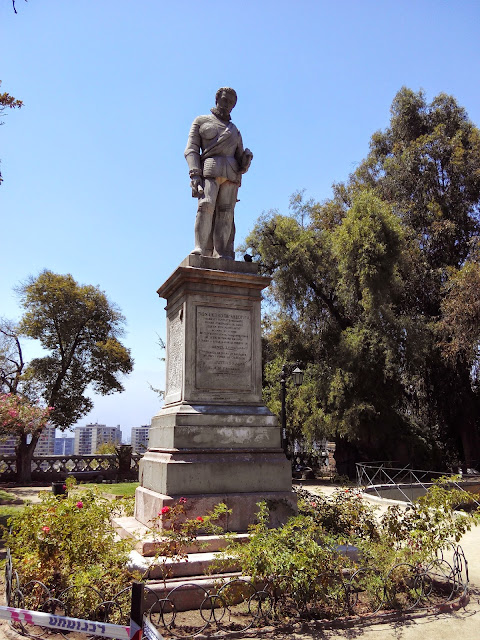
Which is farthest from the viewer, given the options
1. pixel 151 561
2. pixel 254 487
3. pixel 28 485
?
pixel 28 485

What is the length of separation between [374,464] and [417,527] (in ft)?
57.0

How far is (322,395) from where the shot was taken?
21.3 metres

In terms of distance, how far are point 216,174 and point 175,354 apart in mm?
2876

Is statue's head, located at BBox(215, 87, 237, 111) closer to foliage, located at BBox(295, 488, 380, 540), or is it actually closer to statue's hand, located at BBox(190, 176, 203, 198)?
statue's hand, located at BBox(190, 176, 203, 198)

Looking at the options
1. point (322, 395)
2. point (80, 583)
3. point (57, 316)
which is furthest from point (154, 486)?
point (57, 316)

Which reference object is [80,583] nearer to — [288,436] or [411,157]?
[288,436]

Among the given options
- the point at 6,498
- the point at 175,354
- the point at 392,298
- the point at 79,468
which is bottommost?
the point at 6,498

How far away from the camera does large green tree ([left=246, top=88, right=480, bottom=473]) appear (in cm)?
2092

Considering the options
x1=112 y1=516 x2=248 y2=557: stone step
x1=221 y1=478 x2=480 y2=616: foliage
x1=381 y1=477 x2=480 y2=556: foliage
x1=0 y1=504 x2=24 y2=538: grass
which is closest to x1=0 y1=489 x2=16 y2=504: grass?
x1=0 y1=504 x2=24 y2=538: grass

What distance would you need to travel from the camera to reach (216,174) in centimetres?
822

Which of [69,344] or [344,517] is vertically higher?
[69,344]

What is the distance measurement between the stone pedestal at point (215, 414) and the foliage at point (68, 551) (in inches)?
46.4

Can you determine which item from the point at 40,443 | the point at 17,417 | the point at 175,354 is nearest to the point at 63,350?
the point at 17,417

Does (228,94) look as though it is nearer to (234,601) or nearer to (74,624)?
(234,601)
